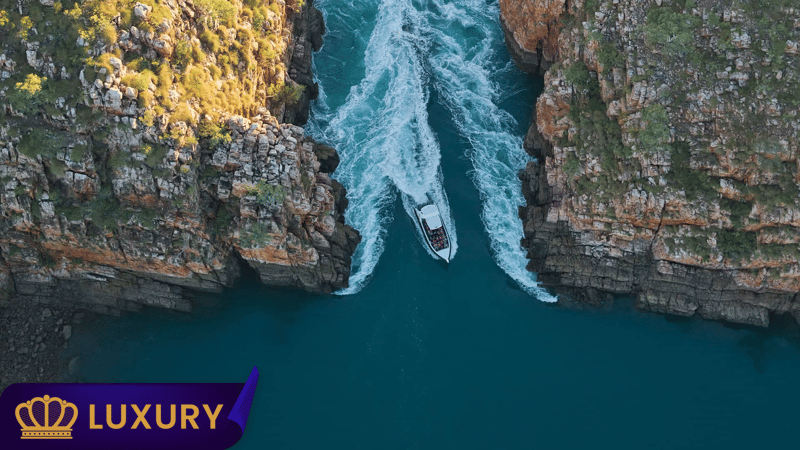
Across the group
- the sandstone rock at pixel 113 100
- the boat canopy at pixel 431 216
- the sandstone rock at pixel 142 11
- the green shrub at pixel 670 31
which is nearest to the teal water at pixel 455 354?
the boat canopy at pixel 431 216

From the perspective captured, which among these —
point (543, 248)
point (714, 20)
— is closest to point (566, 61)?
point (714, 20)

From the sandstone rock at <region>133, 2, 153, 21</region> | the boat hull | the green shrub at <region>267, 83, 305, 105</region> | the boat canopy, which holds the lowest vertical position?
the boat hull

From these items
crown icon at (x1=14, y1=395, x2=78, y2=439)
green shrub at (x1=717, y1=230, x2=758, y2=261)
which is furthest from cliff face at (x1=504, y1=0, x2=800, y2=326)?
crown icon at (x1=14, y1=395, x2=78, y2=439)

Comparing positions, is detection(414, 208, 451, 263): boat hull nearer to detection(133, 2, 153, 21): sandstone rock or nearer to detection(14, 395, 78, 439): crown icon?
detection(133, 2, 153, 21): sandstone rock

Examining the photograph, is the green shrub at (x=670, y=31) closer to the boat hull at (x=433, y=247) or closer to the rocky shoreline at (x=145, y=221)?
the boat hull at (x=433, y=247)

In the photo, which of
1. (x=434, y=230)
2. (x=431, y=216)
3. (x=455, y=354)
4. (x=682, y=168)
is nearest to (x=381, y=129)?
(x=431, y=216)

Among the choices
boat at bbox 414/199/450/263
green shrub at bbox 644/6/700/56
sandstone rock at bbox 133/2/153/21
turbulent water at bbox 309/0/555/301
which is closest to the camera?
sandstone rock at bbox 133/2/153/21

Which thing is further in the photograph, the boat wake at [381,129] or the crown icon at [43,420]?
the boat wake at [381,129]
